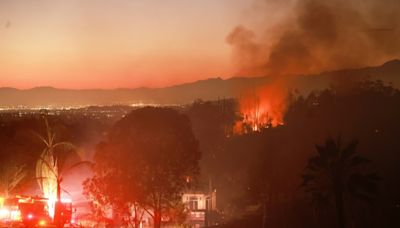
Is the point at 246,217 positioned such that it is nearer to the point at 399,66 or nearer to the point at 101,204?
the point at 101,204

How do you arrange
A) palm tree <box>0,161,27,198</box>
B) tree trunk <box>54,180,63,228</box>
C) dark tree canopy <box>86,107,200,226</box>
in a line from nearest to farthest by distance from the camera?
1. tree trunk <box>54,180,63,228</box>
2. dark tree canopy <box>86,107,200,226</box>
3. palm tree <box>0,161,27,198</box>

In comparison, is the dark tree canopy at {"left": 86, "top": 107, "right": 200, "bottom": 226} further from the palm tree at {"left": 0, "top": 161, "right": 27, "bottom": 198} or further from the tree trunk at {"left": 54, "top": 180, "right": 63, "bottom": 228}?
the tree trunk at {"left": 54, "top": 180, "right": 63, "bottom": 228}

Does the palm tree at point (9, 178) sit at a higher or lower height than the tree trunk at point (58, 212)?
higher

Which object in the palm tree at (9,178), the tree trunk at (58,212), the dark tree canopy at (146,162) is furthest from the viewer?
the palm tree at (9,178)

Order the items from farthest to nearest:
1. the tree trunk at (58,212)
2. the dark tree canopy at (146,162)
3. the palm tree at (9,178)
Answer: the palm tree at (9,178)
the dark tree canopy at (146,162)
the tree trunk at (58,212)

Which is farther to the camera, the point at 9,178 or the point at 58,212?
the point at 9,178

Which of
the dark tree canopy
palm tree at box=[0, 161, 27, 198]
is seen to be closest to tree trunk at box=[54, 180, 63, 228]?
the dark tree canopy

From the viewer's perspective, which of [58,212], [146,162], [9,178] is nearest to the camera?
[58,212]

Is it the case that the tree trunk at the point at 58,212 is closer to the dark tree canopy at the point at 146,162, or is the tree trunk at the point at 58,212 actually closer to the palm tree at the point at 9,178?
the dark tree canopy at the point at 146,162

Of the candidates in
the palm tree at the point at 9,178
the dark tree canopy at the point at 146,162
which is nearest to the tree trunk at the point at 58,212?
the dark tree canopy at the point at 146,162

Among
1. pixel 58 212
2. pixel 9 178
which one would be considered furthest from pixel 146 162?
pixel 9 178

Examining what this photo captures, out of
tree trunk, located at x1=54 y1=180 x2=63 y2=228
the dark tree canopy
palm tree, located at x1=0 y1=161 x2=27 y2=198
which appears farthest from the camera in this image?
palm tree, located at x1=0 y1=161 x2=27 y2=198

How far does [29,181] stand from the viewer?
3528cm

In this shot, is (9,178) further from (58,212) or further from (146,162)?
(58,212)
